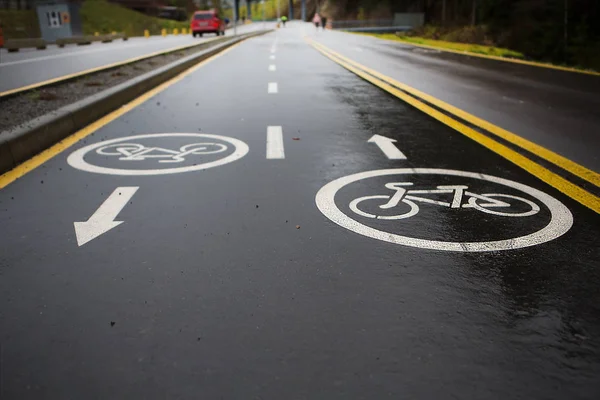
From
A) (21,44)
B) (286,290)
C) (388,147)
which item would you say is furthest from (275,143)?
(21,44)

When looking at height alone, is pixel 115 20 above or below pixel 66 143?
above

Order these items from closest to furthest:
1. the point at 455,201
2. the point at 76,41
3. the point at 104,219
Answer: the point at 104,219 < the point at 455,201 < the point at 76,41

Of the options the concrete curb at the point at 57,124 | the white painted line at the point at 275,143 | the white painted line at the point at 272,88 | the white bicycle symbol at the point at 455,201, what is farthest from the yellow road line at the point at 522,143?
the concrete curb at the point at 57,124

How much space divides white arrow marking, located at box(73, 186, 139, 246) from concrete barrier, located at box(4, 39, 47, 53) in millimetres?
25249

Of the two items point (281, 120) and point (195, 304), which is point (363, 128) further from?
point (195, 304)

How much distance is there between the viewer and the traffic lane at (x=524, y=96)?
6.39m

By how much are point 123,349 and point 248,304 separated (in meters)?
0.60

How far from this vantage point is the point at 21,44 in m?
26.3

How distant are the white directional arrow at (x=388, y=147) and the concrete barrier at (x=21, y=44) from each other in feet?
81.0

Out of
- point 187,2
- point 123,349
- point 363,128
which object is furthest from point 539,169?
point 187,2

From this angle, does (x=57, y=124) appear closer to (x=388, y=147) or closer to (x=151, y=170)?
(x=151, y=170)

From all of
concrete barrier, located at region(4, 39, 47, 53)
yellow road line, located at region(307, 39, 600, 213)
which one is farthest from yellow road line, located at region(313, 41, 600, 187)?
concrete barrier, located at region(4, 39, 47, 53)

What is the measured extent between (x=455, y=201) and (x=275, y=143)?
276 cm

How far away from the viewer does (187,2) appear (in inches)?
4092
